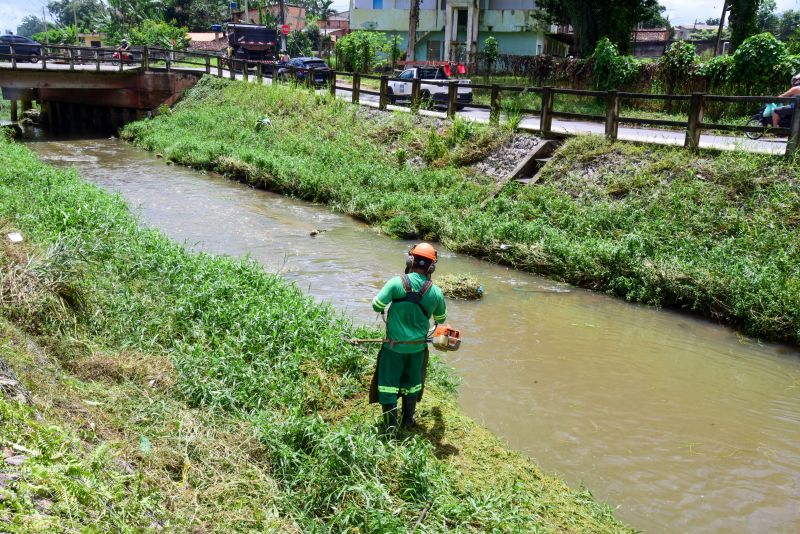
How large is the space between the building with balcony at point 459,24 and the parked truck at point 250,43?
50.8ft

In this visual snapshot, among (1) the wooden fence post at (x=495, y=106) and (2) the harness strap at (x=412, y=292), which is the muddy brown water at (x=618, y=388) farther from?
(1) the wooden fence post at (x=495, y=106)

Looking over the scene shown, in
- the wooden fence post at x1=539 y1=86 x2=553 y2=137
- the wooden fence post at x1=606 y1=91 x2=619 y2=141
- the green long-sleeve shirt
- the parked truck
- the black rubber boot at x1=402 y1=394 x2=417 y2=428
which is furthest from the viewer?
the parked truck

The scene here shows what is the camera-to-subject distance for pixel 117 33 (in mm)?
66625

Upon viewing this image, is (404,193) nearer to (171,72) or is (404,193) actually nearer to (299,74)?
(299,74)

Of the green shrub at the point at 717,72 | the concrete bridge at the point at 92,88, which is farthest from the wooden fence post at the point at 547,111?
the concrete bridge at the point at 92,88

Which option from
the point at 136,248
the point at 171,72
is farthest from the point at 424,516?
the point at 171,72

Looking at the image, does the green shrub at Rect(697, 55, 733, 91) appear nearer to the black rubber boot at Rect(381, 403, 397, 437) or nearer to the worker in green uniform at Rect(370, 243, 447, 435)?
the worker in green uniform at Rect(370, 243, 447, 435)

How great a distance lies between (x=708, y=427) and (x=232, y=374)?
4923 mm

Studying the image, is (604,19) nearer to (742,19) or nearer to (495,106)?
(742,19)

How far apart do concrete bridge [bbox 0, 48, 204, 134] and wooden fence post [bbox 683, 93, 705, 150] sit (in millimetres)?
26191

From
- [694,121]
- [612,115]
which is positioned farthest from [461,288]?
[612,115]

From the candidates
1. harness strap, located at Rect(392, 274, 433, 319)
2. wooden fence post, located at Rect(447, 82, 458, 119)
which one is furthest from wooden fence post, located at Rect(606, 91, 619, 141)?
harness strap, located at Rect(392, 274, 433, 319)

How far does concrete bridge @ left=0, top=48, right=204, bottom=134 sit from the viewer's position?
2983 cm

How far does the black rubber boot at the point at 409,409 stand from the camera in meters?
6.02
